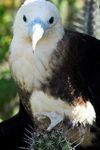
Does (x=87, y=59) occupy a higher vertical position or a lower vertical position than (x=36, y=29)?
lower

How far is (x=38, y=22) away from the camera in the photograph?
5.82ft

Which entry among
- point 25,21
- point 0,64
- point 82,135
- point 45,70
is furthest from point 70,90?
point 0,64

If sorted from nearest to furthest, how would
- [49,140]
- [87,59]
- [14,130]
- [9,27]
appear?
[49,140] → [87,59] → [14,130] → [9,27]

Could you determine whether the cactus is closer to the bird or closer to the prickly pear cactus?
the bird

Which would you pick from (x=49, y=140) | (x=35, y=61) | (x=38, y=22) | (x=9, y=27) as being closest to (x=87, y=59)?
(x=35, y=61)

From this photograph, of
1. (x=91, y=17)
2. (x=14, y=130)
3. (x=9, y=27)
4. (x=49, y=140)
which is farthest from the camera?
(x=9, y=27)

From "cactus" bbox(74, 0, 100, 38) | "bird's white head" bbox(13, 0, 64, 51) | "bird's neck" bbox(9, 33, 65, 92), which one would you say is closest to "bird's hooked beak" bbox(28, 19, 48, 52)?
"bird's white head" bbox(13, 0, 64, 51)

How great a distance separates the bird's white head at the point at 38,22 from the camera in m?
1.77

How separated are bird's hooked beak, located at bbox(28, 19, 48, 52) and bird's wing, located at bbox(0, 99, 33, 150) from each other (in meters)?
0.97

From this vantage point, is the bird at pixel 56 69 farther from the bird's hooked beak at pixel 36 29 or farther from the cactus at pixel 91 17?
the cactus at pixel 91 17

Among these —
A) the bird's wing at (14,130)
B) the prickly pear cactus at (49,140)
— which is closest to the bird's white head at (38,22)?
the prickly pear cactus at (49,140)

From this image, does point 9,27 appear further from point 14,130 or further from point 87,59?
point 87,59

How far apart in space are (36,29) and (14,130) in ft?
3.83

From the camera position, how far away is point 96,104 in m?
2.21
